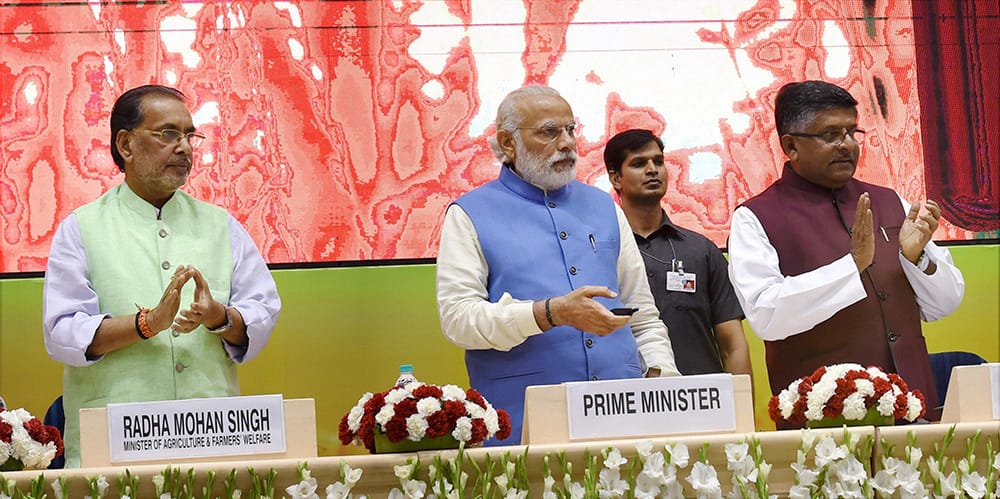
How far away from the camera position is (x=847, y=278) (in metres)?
3.21

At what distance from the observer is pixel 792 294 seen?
319 centimetres

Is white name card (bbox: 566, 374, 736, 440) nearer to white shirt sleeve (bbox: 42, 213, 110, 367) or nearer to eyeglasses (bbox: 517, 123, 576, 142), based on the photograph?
eyeglasses (bbox: 517, 123, 576, 142)

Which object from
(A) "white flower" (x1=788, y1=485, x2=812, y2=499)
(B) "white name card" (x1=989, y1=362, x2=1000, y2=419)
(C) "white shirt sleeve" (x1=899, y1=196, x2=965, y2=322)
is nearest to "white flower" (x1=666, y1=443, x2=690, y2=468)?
(A) "white flower" (x1=788, y1=485, x2=812, y2=499)

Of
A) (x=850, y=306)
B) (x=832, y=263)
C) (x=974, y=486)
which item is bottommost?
(x=974, y=486)

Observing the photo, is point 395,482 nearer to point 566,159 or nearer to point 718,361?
point 566,159

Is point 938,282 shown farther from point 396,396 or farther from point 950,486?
point 396,396

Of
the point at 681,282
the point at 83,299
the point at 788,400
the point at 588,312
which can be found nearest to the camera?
the point at 788,400

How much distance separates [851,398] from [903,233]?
1.03 m

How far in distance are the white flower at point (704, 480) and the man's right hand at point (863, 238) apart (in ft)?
3.65

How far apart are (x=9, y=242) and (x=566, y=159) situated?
2.25 meters

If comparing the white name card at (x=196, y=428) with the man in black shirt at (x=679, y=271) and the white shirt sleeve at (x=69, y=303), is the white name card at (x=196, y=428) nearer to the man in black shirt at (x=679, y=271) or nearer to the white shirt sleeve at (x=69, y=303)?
the white shirt sleeve at (x=69, y=303)

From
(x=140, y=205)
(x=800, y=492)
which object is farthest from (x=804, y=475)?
(x=140, y=205)

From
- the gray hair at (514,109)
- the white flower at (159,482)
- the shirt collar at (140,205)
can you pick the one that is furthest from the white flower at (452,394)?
the shirt collar at (140,205)

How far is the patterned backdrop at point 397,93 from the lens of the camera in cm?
439
